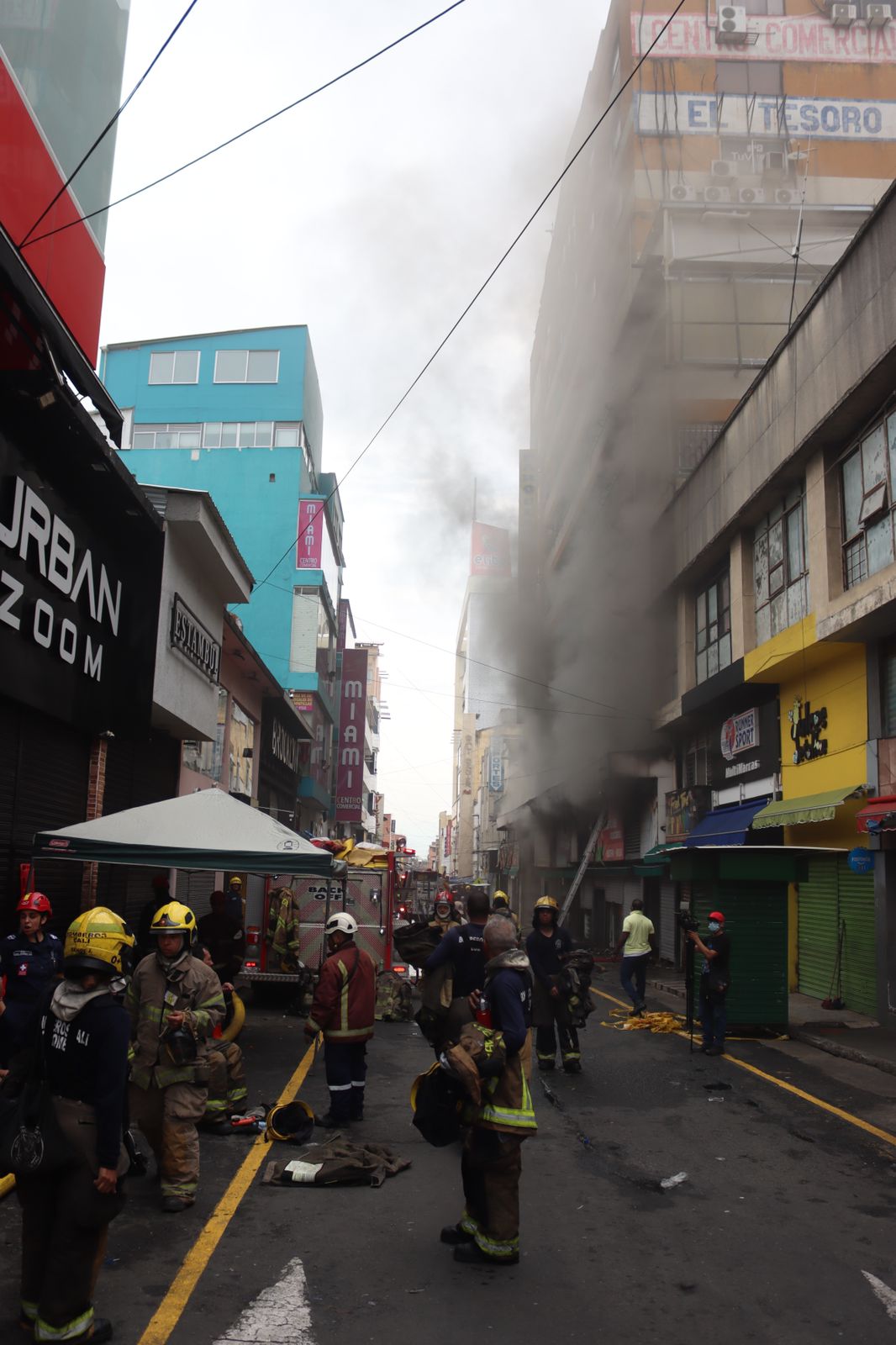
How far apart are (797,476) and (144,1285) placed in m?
16.4

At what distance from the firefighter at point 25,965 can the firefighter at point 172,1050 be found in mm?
1232

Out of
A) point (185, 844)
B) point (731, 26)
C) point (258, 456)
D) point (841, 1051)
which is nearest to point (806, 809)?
point (841, 1051)

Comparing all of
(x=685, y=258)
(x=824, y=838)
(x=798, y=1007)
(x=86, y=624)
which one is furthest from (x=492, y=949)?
(x=685, y=258)

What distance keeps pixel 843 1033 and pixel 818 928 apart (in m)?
4.03

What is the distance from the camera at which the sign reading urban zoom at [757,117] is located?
32.6m

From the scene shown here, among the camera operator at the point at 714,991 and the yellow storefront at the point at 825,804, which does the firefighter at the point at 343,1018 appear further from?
the yellow storefront at the point at 825,804

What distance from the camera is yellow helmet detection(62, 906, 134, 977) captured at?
378 centimetres

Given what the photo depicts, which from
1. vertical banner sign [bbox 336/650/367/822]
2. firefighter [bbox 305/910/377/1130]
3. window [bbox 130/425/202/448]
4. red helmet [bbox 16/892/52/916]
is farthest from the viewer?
vertical banner sign [bbox 336/650/367/822]

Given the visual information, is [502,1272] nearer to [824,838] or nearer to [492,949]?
[492,949]

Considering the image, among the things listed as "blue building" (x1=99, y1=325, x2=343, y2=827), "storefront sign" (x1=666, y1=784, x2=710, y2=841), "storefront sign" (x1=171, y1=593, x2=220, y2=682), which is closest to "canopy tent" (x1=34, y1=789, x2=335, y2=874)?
"storefront sign" (x1=171, y1=593, x2=220, y2=682)

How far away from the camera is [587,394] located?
39.0 m

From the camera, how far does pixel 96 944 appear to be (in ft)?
12.5

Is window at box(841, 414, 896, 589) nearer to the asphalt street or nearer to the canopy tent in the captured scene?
the asphalt street

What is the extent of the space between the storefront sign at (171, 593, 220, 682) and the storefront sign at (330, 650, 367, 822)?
34208mm
